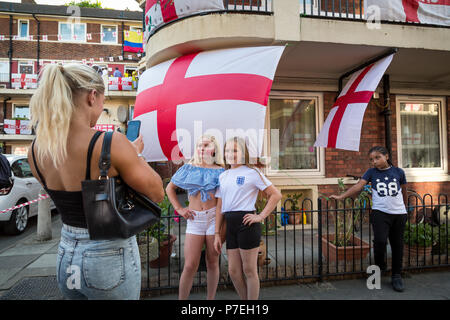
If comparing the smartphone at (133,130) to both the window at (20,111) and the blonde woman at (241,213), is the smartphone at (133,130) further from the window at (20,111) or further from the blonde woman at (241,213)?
the window at (20,111)

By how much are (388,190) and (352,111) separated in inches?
56.7

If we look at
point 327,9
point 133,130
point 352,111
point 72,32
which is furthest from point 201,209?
point 72,32

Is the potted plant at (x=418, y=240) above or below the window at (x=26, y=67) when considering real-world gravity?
below

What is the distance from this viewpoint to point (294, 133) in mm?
6195

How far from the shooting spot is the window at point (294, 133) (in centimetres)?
606

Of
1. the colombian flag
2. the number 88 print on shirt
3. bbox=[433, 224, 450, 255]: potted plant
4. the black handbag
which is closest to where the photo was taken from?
the black handbag

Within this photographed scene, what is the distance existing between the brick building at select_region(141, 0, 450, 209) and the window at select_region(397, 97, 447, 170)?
2cm

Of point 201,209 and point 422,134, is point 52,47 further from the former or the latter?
point 422,134

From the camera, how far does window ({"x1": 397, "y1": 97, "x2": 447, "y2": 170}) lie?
6520 millimetres

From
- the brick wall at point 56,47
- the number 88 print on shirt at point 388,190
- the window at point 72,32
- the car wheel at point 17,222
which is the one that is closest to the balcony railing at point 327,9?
the number 88 print on shirt at point 388,190

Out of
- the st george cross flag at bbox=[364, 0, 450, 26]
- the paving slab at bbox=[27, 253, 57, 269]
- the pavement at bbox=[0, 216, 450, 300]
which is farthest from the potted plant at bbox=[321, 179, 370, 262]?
the paving slab at bbox=[27, 253, 57, 269]

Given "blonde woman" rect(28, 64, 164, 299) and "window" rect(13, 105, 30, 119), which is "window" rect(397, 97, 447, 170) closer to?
"blonde woman" rect(28, 64, 164, 299)

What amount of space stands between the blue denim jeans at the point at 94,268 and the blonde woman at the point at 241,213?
1.27 metres

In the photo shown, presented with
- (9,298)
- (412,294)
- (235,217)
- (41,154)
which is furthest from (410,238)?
(9,298)
